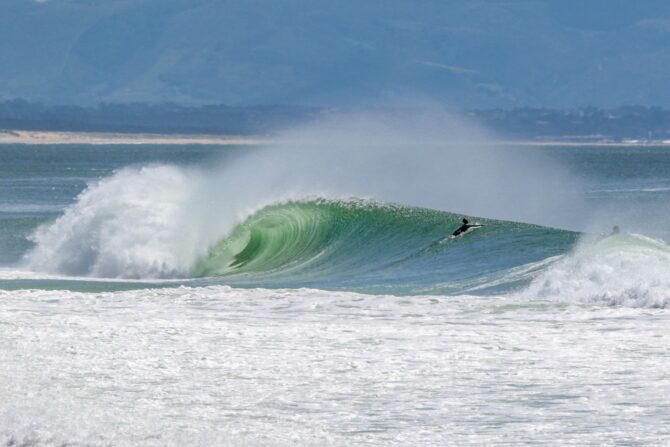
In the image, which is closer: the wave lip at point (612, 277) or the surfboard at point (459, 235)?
the wave lip at point (612, 277)

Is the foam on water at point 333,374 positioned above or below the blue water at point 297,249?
Answer: below

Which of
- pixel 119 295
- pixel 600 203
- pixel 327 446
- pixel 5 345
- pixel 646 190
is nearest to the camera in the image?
pixel 327 446

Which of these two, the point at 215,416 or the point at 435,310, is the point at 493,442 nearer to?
the point at 215,416

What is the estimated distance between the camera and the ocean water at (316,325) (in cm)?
1314

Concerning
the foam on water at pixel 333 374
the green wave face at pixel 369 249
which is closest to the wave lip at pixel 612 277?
the foam on water at pixel 333 374

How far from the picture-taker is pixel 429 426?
13.0 m

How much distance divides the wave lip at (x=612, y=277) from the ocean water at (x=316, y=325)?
5cm

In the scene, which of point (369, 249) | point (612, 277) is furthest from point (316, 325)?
point (369, 249)

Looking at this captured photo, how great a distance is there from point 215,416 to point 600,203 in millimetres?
57048

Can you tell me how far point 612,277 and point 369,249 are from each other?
11.0m

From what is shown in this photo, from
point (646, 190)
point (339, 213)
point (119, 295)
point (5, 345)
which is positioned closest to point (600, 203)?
point (646, 190)

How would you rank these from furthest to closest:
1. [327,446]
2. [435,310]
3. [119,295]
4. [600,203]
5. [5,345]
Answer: [600,203] → [119,295] → [435,310] → [5,345] → [327,446]

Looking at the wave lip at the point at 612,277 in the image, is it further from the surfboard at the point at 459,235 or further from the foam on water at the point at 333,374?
the surfboard at the point at 459,235

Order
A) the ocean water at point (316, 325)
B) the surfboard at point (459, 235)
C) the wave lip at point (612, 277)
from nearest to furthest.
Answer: the ocean water at point (316, 325) → the wave lip at point (612, 277) → the surfboard at point (459, 235)
